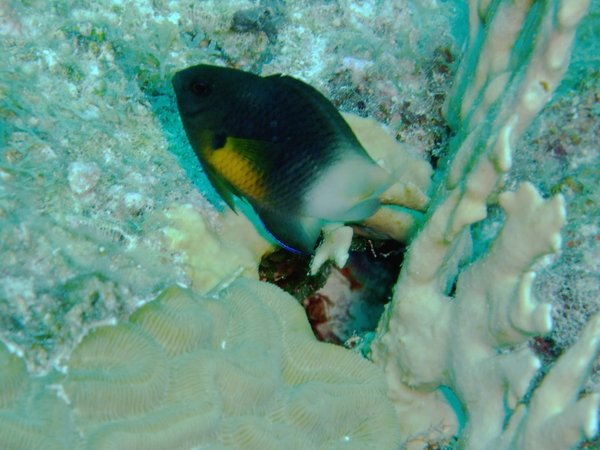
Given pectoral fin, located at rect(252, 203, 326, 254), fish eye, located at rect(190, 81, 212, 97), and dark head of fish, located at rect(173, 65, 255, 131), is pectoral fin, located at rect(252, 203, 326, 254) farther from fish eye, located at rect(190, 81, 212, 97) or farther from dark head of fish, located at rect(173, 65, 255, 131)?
fish eye, located at rect(190, 81, 212, 97)

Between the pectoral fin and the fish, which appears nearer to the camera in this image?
the fish

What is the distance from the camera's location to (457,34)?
349 centimetres

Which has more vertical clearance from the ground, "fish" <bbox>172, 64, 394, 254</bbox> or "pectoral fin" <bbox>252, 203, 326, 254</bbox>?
"fish" <bbox>172, 64, 394, 254</bbox>

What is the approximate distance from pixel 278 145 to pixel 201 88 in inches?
18.4

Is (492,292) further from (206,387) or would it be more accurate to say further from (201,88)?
(201,88)

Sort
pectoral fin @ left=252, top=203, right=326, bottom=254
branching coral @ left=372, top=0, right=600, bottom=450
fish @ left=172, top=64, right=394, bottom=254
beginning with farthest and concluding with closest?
pectoral fin @ left=252, top=203, right=326, bottom=254, fish @ left=172, top=64, right=394, bottom=254, branching coral @ left=372, top=0, right=600, bottom=450

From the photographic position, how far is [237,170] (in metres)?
1.87

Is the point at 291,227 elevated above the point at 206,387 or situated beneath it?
elevated above

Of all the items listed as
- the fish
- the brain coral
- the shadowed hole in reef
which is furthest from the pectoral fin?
the shadowed hole in reef

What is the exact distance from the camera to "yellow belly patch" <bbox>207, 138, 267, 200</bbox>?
1842mm

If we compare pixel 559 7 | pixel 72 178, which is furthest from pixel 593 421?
pixel 72 178

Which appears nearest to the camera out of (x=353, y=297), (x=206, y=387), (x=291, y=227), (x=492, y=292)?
(x=206, y=387)

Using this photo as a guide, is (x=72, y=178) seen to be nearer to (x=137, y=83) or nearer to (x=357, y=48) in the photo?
(x=137, y=83)

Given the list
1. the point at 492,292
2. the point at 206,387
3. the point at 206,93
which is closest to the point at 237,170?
the point at 206,93
